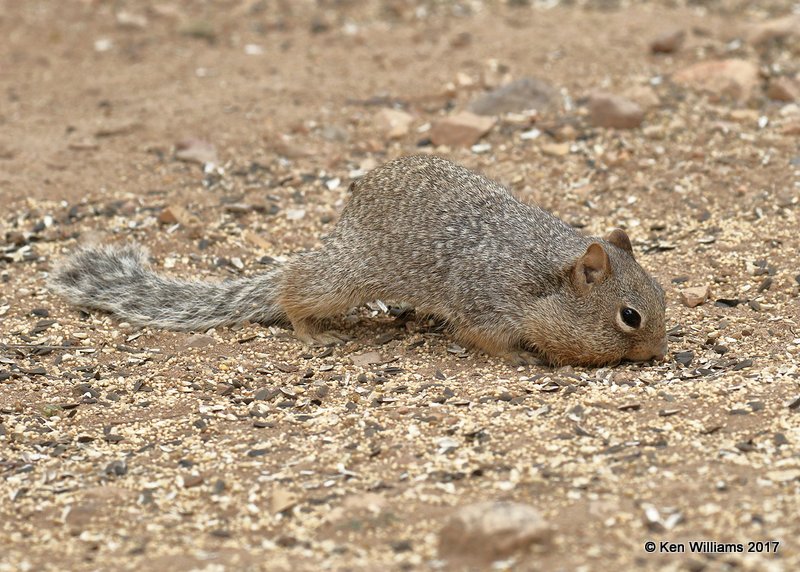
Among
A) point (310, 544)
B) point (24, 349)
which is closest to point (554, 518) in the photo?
point (310, 544)

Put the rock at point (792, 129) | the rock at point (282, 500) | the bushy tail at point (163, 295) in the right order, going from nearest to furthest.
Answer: the rock at point (282, 500) < the bushy tail at point (163, 295) < the rock at point (792, 129)

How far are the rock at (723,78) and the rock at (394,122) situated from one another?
110 inches

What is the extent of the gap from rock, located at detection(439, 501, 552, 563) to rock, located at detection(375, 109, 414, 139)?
21.3 ft

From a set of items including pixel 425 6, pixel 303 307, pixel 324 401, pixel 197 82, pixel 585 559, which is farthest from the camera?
pixel 425 6

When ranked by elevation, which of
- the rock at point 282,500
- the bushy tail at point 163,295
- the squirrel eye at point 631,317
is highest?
the squirrel eye at point 631,317

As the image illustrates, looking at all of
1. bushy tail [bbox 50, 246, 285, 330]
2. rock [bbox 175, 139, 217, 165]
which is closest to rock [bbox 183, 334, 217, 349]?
bushy tail [bbox 50, 246, 285, 330]

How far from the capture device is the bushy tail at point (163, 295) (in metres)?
8.02

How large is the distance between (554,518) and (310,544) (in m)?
1.13

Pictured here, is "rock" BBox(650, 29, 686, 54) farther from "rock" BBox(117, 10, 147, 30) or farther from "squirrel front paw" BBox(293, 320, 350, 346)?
"rock" BBox(117, 10, 147, 30)

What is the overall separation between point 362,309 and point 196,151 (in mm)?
3105

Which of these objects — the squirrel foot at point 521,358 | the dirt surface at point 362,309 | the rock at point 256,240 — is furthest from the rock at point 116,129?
the squirrel foot at point 521,358

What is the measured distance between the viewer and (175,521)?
5.35 meters

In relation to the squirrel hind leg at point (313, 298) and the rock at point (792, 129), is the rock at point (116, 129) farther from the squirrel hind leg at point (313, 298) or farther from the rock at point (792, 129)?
the rock at point (792, 129)

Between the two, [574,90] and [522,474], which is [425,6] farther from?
[522,474]
